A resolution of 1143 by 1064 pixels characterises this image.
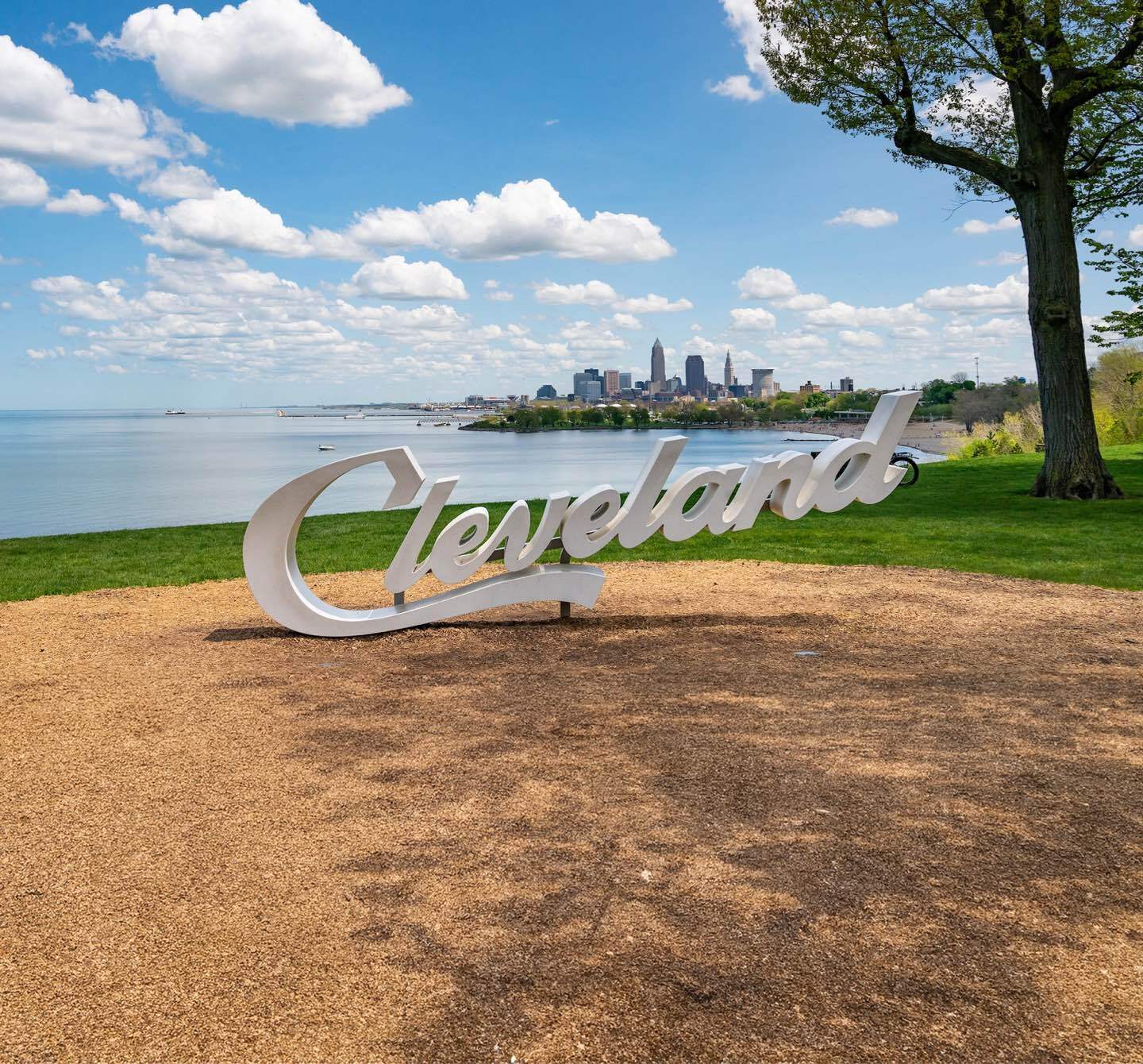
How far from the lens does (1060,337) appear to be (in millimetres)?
19047

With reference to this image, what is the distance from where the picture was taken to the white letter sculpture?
939 cm

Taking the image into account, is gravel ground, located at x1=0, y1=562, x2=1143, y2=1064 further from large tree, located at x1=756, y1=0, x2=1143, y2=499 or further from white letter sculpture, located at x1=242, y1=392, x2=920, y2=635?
large tree, located at x1=756, y1=0, x2=1143, y2=499

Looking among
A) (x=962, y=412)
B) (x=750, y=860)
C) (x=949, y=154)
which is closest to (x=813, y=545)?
(x=949, y=154)

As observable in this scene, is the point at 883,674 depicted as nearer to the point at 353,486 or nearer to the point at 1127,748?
the point at 1127,748

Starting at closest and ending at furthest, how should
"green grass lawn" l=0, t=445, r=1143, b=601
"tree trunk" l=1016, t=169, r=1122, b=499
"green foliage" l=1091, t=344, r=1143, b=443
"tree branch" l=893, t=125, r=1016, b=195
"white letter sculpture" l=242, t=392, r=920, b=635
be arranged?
1. "white letter sculpture" l=242, t=392, r=920, b=635
2. "green grass lawn" l=0, t=445, r=1143, b=601
3. "tree trunk" l=1016, t=169, r=1122, b=499
4. "tree branch" l=893, t=125, r=1016, b=195
5. "green foliage" l=1091, t=344, r=1143, b=443

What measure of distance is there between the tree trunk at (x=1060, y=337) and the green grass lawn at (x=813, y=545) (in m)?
0.84

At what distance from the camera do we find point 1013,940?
4031mm

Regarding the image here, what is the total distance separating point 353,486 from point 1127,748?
1698 inches

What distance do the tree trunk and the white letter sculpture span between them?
35.8 feet

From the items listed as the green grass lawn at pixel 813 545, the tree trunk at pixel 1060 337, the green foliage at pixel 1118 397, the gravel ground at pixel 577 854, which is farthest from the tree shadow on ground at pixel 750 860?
the green foliage at pixel 1118 397

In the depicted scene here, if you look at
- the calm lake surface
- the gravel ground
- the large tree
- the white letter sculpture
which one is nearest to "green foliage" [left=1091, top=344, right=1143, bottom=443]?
the calm lake surface

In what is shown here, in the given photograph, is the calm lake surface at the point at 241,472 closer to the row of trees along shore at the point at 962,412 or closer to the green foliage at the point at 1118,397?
the row of trees along shore at the point at 962,412

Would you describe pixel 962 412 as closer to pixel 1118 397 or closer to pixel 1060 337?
pixel 1118 397

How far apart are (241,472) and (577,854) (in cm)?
5969
